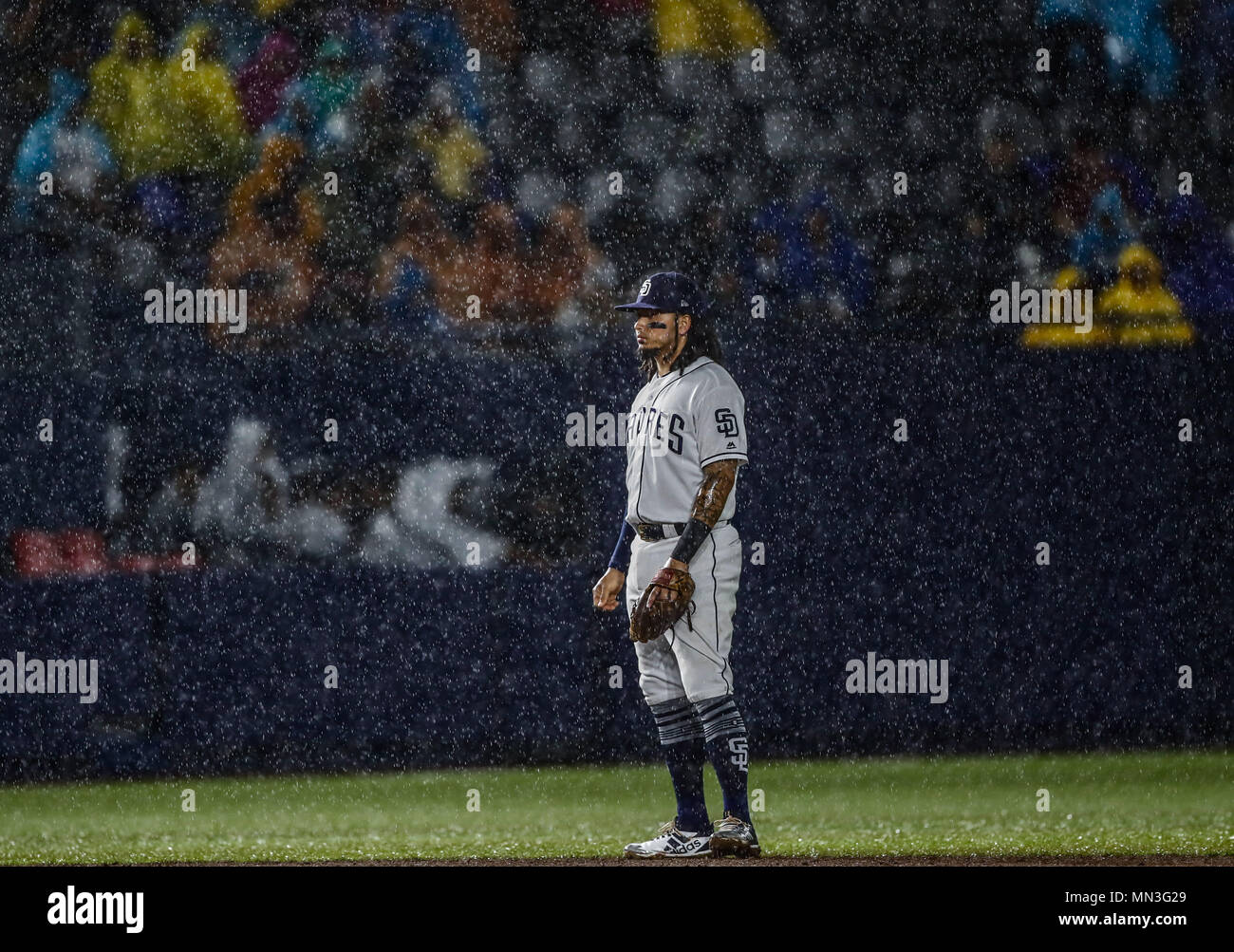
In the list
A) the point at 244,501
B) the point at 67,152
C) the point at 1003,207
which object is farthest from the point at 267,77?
the point at 1003,207

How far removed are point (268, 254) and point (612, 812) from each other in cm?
374

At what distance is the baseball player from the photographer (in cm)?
564

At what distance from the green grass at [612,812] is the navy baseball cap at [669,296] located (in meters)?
2.00

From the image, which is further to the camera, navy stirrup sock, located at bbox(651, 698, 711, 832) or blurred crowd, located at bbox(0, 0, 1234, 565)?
blurred crowd, located at bbox(0, 0, 1234, 565)

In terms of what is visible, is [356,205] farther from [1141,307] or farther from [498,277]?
[1141,307]

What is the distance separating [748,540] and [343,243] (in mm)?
2769

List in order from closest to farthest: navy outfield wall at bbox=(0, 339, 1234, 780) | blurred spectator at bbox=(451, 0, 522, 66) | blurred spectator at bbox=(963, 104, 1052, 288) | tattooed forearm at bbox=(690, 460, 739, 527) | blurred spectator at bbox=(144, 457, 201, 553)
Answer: tattooed forearm at bbox=(690, 460, 739, 527)
navy outfield wall at bbox=(0, 339, 1234, 780)
blurred spectator at bbox=(144, 457, 201, 553)
blurred spectator at bbox=(963, 104, 1052, 288)
blurred spectator at bbox=(451, 0, 522, 66)

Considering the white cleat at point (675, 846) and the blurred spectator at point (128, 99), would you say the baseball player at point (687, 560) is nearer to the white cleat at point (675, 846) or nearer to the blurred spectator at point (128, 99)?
the white cleat at point (675, 846)

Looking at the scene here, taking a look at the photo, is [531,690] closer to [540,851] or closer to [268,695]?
[268,695]

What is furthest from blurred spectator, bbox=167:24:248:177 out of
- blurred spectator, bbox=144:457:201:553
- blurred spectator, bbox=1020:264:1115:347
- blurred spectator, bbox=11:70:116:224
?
blurred spectator, bbox=1020:264:1115:347

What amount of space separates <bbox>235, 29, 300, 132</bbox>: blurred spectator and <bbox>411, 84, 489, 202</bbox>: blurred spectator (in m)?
0.80

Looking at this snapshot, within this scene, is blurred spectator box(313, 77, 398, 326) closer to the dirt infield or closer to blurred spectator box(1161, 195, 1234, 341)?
the dirt infield

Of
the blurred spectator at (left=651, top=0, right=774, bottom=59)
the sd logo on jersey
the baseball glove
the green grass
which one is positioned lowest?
the green grass

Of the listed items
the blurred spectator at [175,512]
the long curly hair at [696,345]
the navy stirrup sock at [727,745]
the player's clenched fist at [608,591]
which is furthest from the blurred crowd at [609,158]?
the navy stirrup sock at [727,745]
